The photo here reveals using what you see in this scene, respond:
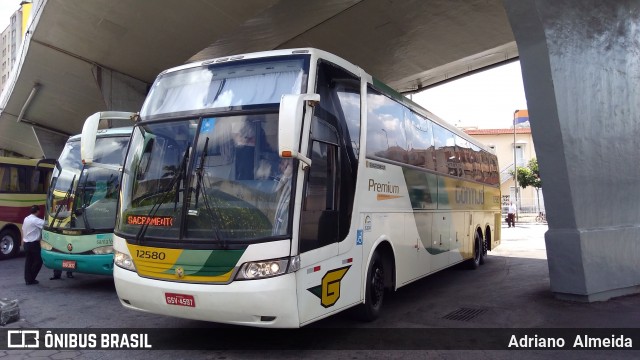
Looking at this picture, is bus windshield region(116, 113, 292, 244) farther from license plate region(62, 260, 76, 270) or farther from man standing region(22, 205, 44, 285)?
man standing region(22, 205, 44, 285)

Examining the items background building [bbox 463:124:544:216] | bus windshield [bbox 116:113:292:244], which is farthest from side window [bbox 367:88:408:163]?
background building [bbox 463:124:544:216]

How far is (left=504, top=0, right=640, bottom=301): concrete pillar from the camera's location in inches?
305

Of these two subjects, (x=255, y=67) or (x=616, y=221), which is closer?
(x=255, y=67)

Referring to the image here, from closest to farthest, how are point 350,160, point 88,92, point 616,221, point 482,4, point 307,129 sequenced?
point 307,129 → point 350,160 → point 616,221 → point 482,4 → point 88,92

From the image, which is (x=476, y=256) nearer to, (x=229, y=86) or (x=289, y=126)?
(x=229, y=86)

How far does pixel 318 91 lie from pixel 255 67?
2.68 feet

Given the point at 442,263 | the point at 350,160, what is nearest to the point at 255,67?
the point at 350,160

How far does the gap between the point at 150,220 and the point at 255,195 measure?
133 cm

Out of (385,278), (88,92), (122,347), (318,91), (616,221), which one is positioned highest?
(88,92)

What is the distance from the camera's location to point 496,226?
1563cm

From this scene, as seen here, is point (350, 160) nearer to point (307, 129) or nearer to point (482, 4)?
point (307, 129)

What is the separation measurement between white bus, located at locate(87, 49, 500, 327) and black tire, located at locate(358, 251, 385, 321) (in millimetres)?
28

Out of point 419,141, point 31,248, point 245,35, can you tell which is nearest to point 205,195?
point 419,141

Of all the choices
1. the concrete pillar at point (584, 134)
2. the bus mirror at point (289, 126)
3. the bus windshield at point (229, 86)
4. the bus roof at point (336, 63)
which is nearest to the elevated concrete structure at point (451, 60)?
the concrete pillar at point (584, 134)
